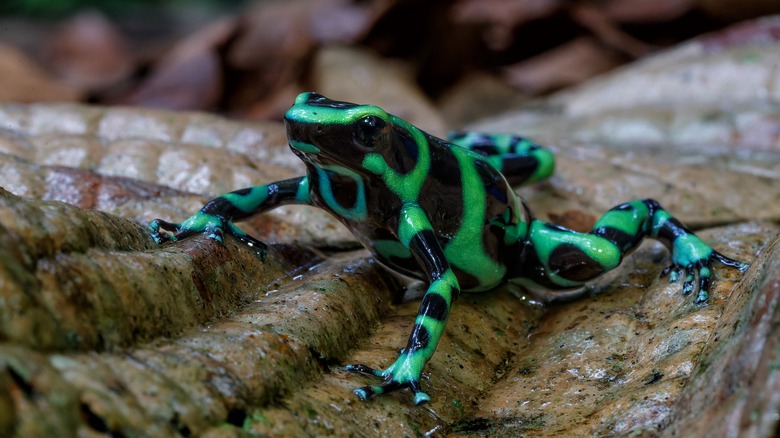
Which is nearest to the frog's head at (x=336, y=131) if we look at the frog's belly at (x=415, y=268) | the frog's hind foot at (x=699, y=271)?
the frog's belly at (x=415, y=268)

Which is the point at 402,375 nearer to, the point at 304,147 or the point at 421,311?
the point at 421,311

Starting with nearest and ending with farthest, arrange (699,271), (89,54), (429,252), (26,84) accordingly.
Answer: (429,252) → (699,271) → (26,84) → (89,54)

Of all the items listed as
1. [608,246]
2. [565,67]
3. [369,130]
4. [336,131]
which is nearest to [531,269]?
[608,246]

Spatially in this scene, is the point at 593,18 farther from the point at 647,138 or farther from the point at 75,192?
the point at 75,192

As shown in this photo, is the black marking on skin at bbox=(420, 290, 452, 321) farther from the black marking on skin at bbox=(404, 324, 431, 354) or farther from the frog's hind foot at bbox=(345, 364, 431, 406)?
the frog's hind foot at bbox=(345, 364, 431, 406)

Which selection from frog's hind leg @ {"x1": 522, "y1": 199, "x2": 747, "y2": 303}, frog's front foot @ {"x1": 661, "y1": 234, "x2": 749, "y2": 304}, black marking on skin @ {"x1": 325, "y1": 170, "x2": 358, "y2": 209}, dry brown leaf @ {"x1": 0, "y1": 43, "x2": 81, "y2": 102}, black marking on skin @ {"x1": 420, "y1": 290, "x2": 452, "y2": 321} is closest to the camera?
black marking on skin @ {"x1": 420, "y1": 290, "x2": 452, "y2": 321}

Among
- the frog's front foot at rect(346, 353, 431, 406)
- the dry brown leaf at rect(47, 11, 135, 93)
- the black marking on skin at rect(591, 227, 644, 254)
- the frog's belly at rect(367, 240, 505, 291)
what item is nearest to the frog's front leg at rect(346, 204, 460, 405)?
the frog's front foot at rect(346, 353, 431, 406)
